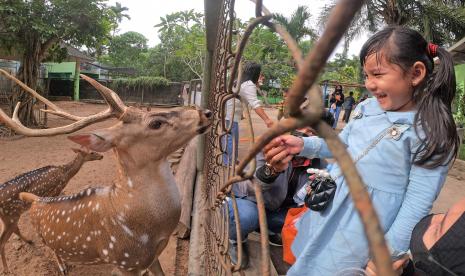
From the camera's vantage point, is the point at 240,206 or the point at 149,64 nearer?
the point at 240,206

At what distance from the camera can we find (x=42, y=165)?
6.29 m

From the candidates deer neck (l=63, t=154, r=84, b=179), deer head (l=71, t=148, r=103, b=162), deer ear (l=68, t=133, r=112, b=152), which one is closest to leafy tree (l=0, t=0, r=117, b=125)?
deer head (l=71, t=148, r=103, b=162)

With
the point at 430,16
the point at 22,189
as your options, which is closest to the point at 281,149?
the point at 22,189

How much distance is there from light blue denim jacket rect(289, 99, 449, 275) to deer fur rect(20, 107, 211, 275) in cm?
92

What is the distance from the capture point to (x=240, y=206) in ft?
9.04

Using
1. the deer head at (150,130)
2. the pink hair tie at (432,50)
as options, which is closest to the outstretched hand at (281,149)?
the pink hair tie at (432,50)

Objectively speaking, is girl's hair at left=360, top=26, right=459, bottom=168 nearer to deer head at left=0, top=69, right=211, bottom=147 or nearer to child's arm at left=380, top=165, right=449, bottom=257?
child's arm at left=380, top=165, right=449, bottom=257

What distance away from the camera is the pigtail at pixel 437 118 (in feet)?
4.33

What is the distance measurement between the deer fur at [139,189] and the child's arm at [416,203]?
1199 mm

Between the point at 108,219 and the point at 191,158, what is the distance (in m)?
3.08

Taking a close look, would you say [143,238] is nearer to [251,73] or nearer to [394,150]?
[394,150]

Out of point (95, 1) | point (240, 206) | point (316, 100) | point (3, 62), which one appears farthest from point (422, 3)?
point (3, 62)

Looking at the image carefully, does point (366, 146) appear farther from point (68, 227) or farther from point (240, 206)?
point (68, 227)

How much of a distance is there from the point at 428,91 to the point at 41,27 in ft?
29.1
